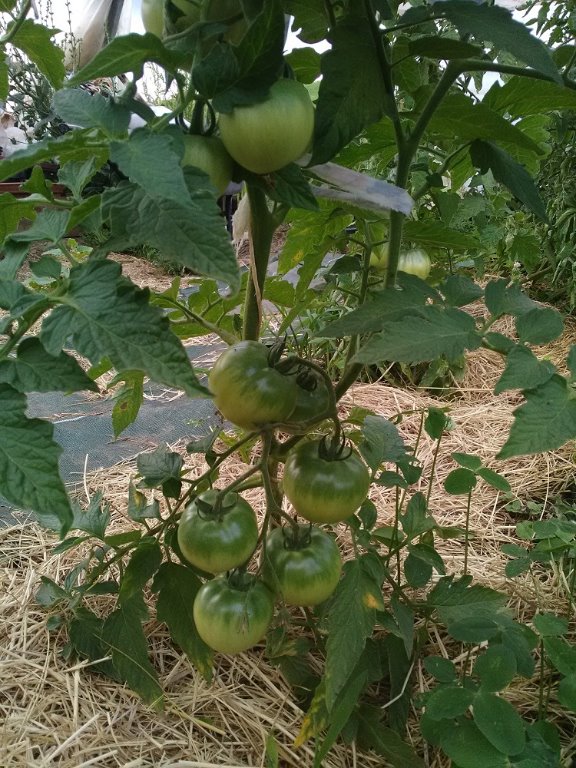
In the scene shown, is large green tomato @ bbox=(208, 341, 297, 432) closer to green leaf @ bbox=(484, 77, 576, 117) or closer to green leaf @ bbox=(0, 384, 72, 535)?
green leaf @ bbox=(0, 384, 72, 535)

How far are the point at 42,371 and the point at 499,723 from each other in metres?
0.53

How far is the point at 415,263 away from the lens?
136cm

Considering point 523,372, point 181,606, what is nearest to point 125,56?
point 523,372

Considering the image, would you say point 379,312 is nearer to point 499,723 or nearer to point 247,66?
point 247,66

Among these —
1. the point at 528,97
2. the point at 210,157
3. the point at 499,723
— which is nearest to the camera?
the point at 210,157

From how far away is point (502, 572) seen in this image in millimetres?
1072

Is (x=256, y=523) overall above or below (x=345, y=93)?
below

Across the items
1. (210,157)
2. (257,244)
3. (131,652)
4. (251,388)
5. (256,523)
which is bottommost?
(131,652)

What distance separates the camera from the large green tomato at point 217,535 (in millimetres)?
626

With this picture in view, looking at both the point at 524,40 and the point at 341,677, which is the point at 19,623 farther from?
the point at 524,40

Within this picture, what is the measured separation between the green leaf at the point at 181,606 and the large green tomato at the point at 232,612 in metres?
0.09

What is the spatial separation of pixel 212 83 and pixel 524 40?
0.78 feet

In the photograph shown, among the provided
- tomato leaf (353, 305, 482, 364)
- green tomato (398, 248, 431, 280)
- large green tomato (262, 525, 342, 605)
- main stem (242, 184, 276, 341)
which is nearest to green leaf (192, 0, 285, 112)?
main stem (242, 184, 276, 341)

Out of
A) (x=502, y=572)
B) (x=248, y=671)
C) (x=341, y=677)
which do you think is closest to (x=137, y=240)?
(x=341, y=677)
